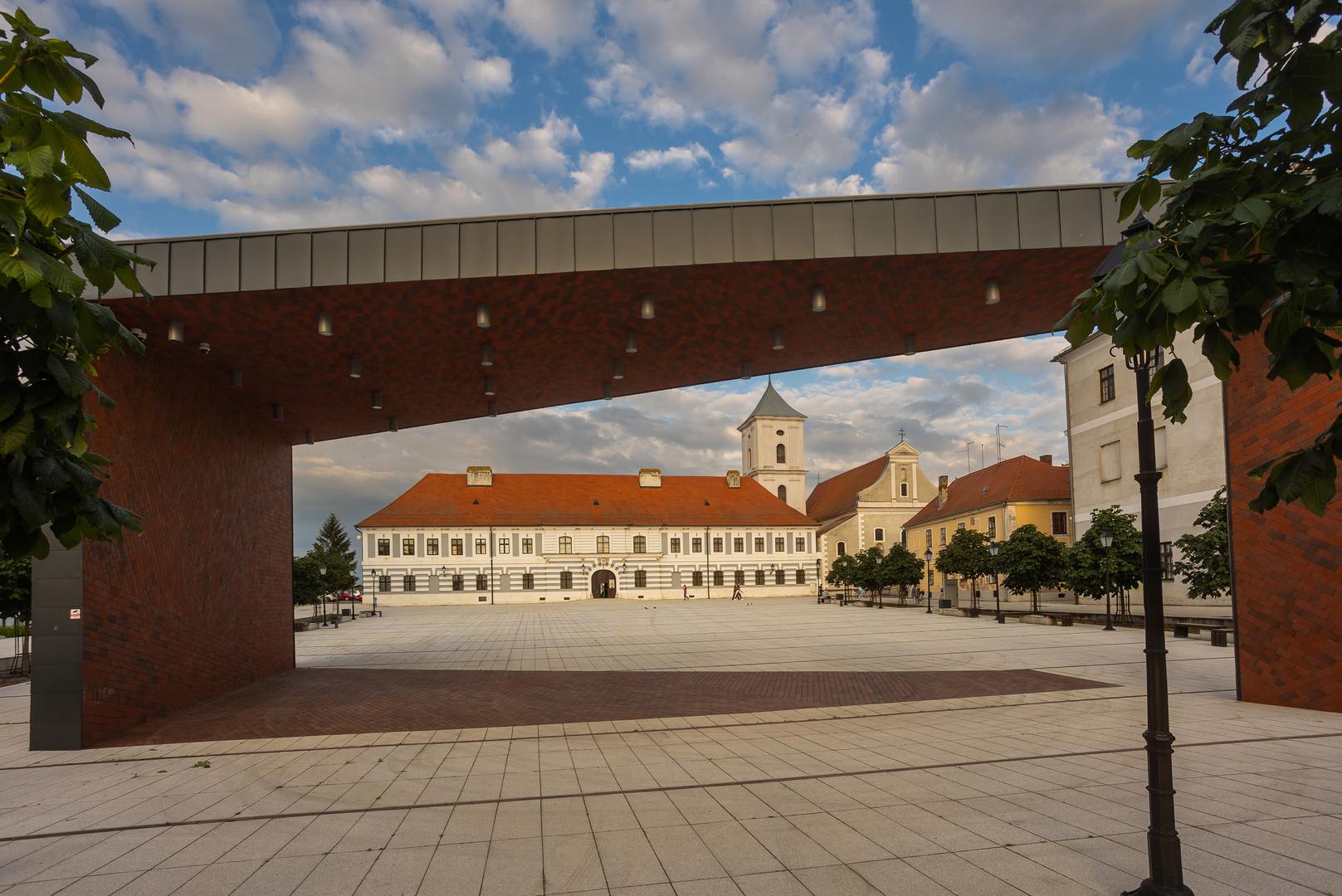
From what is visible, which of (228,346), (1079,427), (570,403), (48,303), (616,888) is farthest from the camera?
(1079,427)

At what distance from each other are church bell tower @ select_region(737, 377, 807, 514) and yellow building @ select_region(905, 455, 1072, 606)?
1928cm

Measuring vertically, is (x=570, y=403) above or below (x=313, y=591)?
above

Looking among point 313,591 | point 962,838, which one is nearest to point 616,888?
point 962,838

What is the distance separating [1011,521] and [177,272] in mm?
55860

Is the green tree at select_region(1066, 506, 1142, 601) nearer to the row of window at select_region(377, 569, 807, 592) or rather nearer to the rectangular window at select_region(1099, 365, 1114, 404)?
the rectangular window at select_region(1099, 365, 1114, 404)

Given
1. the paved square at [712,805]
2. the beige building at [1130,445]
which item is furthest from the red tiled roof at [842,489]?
the paved square at [712,805]

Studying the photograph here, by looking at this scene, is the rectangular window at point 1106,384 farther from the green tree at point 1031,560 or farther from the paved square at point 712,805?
the paved square at point 712,805

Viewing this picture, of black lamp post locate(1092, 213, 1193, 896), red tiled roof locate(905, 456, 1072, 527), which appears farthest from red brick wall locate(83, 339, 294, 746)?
red tiled roof locate(905, 456, 1072, 527)

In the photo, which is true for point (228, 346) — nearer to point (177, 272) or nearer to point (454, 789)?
point (177, 272)

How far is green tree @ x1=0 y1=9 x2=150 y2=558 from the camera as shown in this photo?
312cm

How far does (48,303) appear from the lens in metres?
3.16

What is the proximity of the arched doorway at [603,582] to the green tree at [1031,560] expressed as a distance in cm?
3847

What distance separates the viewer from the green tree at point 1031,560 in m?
35.8

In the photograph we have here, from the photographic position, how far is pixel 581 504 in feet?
232
